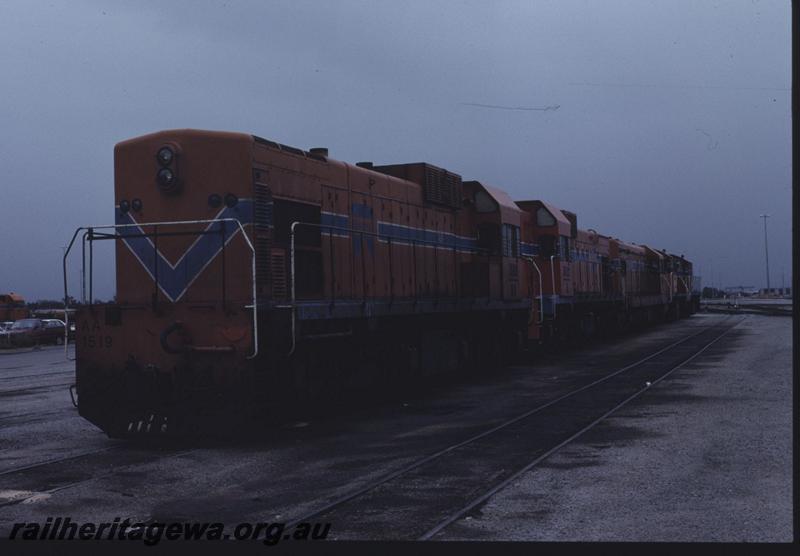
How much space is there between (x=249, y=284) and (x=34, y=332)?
32.3 m

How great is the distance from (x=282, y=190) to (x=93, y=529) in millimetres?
5917

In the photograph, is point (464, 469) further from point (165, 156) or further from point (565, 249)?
point (565, 249)

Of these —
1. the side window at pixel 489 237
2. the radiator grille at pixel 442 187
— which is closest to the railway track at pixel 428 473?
the radiator grille at pixel 442 187

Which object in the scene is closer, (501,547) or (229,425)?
(501,547)

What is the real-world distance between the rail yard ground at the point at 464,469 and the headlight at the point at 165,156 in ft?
11.6

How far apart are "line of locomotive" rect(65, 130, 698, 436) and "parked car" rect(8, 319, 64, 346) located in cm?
2885

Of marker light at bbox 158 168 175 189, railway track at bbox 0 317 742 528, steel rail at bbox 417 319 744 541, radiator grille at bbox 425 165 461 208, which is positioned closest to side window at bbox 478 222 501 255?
radiator grille at bbox 425 165 461 208

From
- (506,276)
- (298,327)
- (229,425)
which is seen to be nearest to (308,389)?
(298,327)

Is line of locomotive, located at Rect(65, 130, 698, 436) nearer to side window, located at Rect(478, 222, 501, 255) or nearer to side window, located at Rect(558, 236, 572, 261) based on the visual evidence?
side window, located at Rect(478, 222, 501, 255)

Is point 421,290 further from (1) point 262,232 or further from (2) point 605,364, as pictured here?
(2) point 605,364

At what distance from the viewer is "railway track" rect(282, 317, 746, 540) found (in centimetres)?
650

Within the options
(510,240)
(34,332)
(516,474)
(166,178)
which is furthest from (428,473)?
(34,332)

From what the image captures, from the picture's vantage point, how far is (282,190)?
446 inches

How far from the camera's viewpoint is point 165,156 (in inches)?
428
